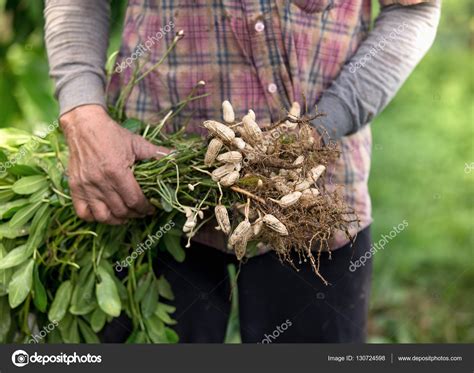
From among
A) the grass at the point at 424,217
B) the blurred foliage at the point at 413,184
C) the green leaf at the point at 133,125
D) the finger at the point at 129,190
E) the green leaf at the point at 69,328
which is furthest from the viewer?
the grass at the point at 424,217

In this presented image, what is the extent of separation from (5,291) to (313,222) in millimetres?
604

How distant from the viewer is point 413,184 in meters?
3.64

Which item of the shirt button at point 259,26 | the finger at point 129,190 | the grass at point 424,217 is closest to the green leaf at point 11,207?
the finger at point 129,190

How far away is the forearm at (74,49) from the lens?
1.43 m

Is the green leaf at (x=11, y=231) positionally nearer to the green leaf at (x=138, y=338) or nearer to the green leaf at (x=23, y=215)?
the green leaf at (x=23, y=215)

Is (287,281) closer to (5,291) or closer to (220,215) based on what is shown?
(220,215)

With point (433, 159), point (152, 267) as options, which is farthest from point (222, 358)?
point (433, 159)

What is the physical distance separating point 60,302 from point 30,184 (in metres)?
0.22

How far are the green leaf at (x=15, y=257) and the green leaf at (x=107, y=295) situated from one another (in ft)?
0.45

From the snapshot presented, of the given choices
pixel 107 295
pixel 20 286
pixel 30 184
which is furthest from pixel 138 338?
pixel 30 184

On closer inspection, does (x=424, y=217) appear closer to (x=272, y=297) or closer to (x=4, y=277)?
(x=272, y=297)

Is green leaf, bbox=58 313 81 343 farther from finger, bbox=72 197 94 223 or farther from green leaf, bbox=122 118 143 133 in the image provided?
green leaf, bbox=122 118 143 133

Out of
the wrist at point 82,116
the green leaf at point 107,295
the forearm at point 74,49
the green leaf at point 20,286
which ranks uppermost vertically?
the forearm at point 74,49

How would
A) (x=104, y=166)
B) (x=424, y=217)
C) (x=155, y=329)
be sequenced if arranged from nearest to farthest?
(x=104, y=166) → (x=155, y=329) → (x=424, y=217)
